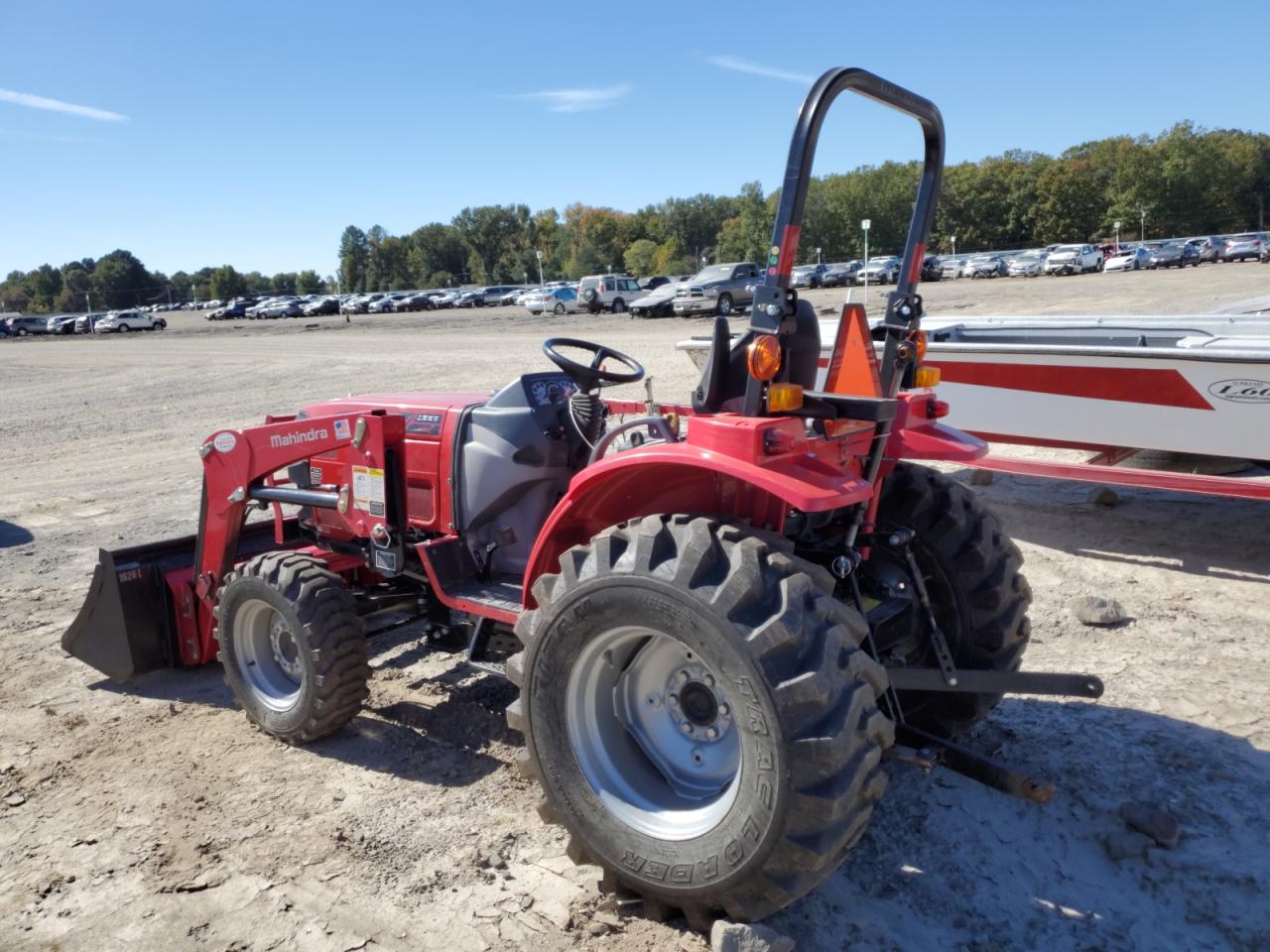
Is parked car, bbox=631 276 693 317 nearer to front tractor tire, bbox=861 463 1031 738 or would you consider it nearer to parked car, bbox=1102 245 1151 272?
parked car, bbox=1102 245 1151 272

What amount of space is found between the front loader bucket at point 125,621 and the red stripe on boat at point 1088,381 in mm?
4170

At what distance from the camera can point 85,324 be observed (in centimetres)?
5256

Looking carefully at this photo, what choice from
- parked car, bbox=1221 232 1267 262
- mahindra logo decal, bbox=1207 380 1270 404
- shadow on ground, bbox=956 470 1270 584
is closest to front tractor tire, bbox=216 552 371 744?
shadow on ground, bbox=956 470 1270 584

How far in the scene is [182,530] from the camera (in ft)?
25.0

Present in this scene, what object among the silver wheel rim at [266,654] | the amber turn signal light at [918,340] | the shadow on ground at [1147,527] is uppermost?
the amber turn signal light at [918,340]

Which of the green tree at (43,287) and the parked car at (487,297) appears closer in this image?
the parked car at (487,297)

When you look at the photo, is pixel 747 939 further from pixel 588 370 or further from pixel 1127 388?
pixel 1127 388

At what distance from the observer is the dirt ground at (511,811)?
9.10ft

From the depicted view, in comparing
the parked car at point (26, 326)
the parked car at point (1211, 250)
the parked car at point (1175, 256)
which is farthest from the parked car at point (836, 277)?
the parked car at point (26, 326)

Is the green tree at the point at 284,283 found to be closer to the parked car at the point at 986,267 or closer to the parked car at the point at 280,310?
the parked car at the point at 280,310

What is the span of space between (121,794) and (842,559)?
281 cm

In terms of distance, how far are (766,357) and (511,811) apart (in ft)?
6.09

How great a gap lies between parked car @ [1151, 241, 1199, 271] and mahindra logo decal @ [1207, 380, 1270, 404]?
143ft

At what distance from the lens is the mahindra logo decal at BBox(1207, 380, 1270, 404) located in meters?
5.42
